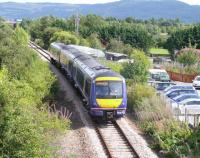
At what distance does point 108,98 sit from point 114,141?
3305 mm

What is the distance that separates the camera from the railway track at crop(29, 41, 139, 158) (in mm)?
19502

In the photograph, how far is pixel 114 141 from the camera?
70.5 feet

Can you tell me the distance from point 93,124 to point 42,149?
980 cm

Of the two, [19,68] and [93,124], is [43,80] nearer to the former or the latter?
[19,68]

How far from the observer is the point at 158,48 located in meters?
125

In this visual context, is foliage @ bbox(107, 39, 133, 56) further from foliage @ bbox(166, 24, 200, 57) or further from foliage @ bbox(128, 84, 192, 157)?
foliage @ bbox(128, 84, 192, 157)

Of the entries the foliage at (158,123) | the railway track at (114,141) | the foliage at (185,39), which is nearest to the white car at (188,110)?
the foliage at (158,123)

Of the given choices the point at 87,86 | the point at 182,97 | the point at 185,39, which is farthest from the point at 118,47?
the point at 87,86

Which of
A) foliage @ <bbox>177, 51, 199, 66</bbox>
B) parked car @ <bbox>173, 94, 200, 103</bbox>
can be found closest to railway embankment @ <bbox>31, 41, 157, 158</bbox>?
parked car @ <bbox>173, 94, 200, 103</bbox>

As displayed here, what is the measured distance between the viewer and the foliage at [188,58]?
57781 mm

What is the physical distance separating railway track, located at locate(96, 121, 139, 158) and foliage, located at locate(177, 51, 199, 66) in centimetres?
3440

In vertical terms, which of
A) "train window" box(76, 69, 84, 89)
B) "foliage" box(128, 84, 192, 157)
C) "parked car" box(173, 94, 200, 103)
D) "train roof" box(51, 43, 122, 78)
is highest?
"train roof" box(51, 43, 122, 78)

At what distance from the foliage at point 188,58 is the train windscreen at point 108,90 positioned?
34.4 meters

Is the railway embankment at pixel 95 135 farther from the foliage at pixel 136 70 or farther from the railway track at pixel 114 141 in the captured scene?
the foliage at pixel 136 70
